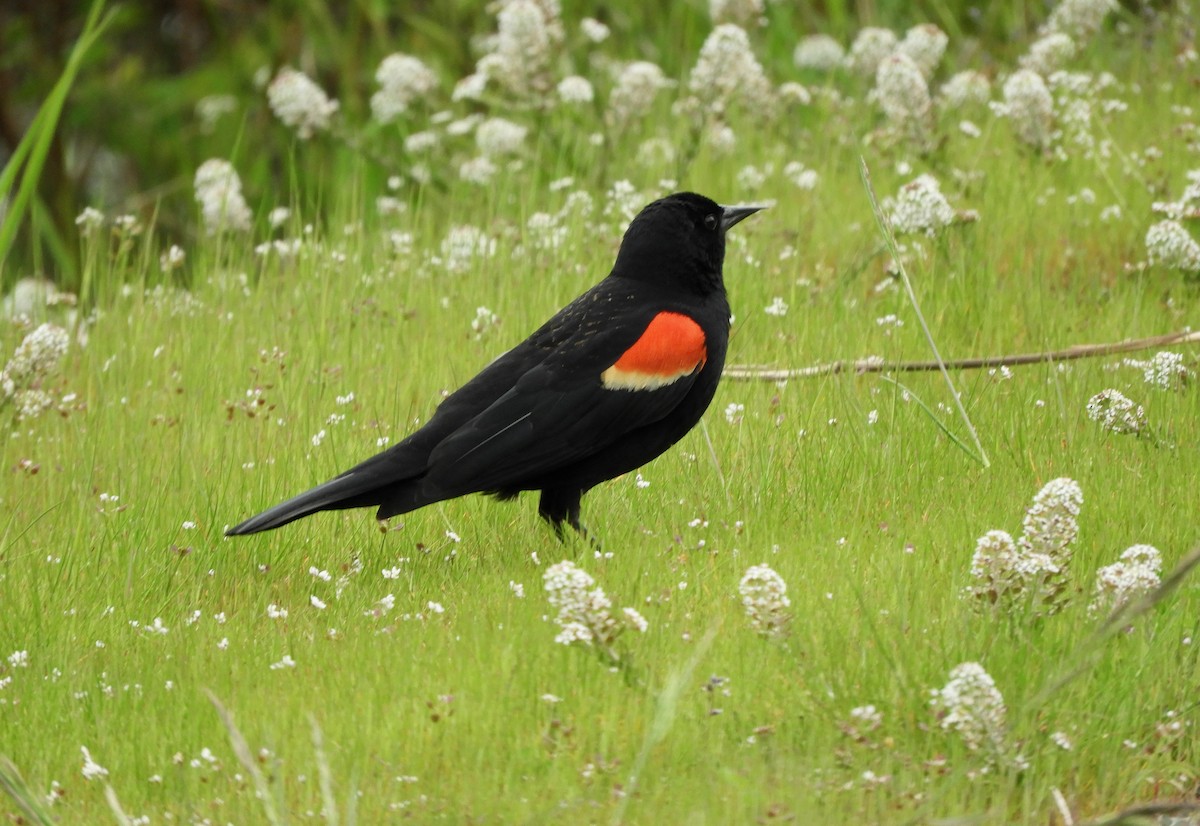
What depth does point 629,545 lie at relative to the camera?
4.10 meters

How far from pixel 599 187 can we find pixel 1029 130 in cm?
201

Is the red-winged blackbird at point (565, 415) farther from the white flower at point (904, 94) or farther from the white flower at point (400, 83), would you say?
the white flower at point (400, 83)

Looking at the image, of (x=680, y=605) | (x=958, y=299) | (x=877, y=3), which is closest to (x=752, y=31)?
(x=877, y=3)

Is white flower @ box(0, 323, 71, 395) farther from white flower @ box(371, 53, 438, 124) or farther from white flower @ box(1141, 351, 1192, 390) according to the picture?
white flower @ box(1141, 351, 1192, 390)

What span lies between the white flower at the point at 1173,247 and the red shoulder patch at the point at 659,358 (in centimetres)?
208

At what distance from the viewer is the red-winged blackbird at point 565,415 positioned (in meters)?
4.06

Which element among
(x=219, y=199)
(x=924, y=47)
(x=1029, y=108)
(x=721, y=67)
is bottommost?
(x=219, y=199)

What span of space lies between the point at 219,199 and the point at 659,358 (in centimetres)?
343

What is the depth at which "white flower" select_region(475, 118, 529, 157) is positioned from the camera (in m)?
7.20

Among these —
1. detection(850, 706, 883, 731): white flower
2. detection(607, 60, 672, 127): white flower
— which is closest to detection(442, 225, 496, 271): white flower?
detection(607, 60, 672, 127): white flower

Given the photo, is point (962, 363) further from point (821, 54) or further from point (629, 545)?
point (821, 54)

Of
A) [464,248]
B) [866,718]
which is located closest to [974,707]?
[866,718]

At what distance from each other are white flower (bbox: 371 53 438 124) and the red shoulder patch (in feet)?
11.9

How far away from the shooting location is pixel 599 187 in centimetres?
713
